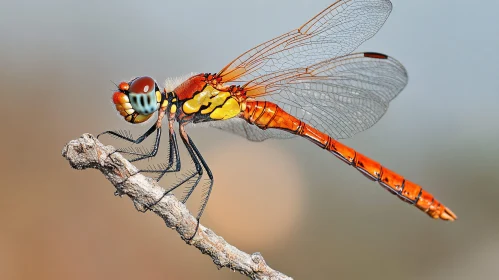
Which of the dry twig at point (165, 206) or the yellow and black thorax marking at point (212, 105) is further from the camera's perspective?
the yellow and black thorax marking at point (212, 105)

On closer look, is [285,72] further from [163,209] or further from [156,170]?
[163,209]

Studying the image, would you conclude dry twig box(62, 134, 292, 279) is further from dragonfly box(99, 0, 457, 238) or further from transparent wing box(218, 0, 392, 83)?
transparent wing box(218, 0, 392, 83)

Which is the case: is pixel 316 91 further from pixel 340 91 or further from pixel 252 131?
pixel 252 131

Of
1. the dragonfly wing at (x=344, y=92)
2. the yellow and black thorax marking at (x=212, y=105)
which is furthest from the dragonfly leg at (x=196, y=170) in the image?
the dragonfly wing at (x=344, y=92)

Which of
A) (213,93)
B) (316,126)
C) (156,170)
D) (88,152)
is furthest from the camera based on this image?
(316,126)

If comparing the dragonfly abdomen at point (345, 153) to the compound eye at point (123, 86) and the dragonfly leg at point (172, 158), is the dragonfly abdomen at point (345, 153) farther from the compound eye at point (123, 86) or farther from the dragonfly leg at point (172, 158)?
the compound eye at point (123, 86)

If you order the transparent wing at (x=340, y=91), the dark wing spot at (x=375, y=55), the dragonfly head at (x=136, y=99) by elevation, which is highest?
the dark wing spot at (x=375, y=55)

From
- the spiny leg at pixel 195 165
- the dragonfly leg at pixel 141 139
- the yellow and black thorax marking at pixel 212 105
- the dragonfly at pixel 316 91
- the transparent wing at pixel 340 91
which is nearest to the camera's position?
the dragonfly leg at pixel 141 139

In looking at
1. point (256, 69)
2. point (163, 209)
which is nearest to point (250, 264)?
point (163, 209)

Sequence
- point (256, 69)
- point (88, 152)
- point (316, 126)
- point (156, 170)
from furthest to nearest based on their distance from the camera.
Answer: point (316, 126) < point (256, 69) < point (156, 170) < point (88, 152)
